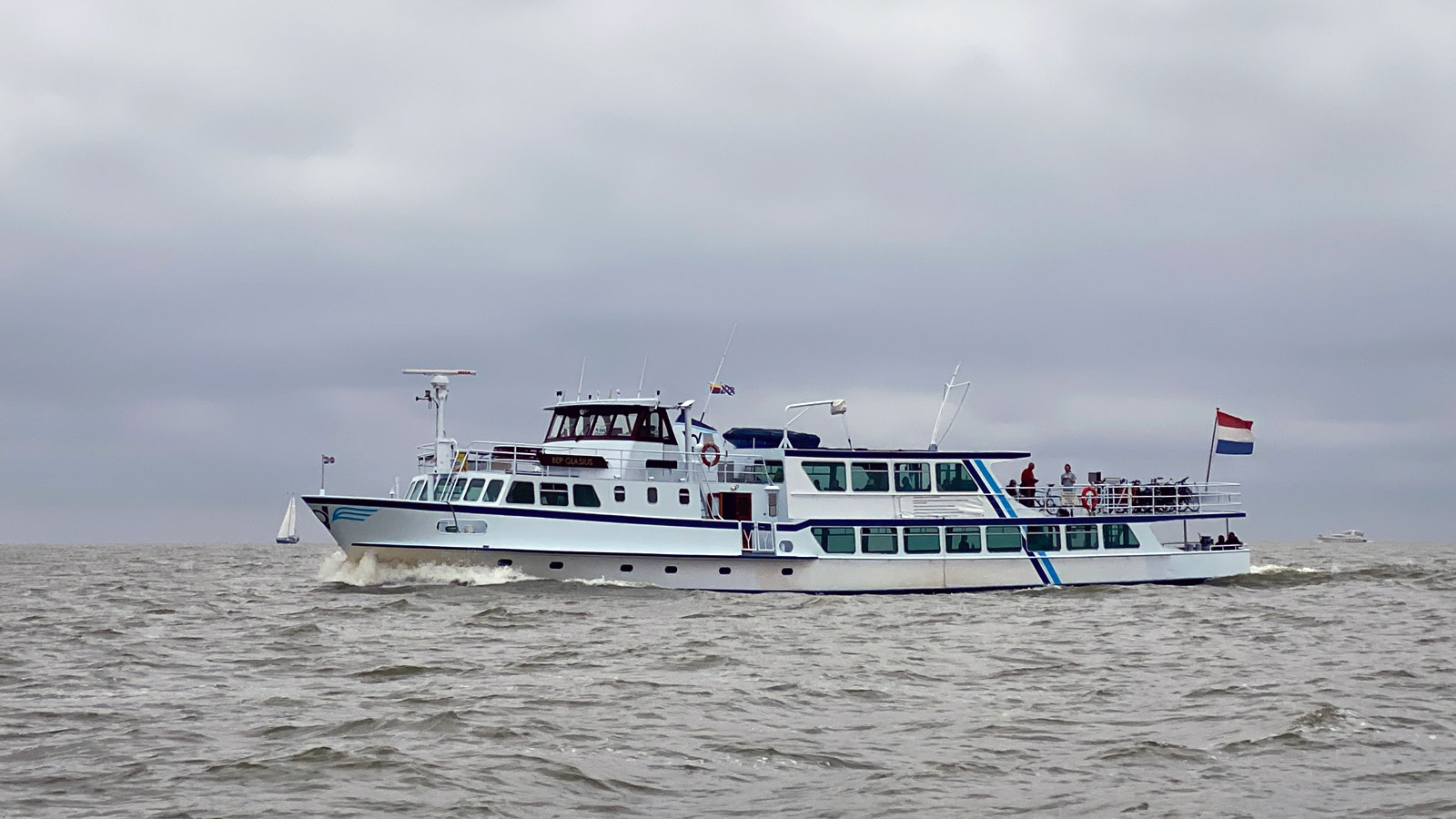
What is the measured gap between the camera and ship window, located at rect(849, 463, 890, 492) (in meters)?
36.2

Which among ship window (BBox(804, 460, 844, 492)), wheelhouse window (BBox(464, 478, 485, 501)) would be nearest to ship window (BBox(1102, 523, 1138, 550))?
ship window (BBox(804, 460, 844, 492))

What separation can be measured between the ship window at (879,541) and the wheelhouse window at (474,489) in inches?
411

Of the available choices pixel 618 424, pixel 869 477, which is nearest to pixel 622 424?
pixel 618 424

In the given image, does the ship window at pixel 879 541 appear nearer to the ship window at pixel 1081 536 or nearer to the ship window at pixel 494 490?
the ship window at pixel 1081 536

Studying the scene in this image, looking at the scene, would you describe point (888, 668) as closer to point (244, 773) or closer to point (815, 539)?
point (244, 773)

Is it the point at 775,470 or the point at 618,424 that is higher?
the point at 618,424

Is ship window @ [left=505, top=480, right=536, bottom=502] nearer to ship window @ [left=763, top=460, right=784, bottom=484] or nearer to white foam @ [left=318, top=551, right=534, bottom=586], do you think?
white foam @ [left=318, top=551, right=534, bottom=586]

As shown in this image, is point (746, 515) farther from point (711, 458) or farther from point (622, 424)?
point (622, 424)

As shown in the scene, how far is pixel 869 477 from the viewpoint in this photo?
119 ft

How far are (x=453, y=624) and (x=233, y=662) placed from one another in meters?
5.56

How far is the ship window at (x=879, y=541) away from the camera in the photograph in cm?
3547

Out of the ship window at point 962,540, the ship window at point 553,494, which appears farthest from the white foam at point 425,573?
the ship window at point 962,540

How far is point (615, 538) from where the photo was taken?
3262cm

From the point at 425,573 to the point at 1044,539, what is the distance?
17.7 m
